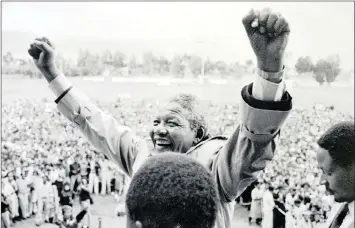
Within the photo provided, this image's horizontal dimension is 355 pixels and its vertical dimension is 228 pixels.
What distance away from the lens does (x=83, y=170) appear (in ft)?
15.7

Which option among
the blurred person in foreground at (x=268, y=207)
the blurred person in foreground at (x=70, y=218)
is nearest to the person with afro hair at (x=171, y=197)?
the blurred person in foreground at (x=268, y=207)

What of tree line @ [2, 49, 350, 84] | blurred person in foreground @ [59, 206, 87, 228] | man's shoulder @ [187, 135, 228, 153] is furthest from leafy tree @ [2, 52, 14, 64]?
man's shoulder @ [187, 135, 228, 153]

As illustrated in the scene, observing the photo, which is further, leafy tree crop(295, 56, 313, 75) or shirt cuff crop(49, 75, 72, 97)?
leafy tree crop(295, 56, 313, 75)

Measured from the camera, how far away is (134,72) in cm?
384

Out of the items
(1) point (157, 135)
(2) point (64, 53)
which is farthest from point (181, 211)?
(2) point (64, 53)

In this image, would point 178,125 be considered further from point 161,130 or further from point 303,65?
point 303,65

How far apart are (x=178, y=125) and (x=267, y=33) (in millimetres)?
572

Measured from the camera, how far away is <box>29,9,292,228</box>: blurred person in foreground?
1062 mm


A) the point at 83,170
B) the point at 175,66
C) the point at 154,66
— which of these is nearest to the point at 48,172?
the point at 83,170

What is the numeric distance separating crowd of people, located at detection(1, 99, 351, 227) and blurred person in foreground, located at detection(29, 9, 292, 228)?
6.53 ft

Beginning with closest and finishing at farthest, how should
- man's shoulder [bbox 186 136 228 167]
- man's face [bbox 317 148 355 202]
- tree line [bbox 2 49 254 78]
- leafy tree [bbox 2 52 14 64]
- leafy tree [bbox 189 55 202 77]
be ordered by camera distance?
man's face [bbox 317 148 355 202], man's shoulder [bbox 186 136 228 167], leafy tree [bbox 189 55 202 77], tree line [bbox 2 49 254 78], leafy tree [bbox 2 52 14 64]

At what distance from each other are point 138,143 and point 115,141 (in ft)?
0.22

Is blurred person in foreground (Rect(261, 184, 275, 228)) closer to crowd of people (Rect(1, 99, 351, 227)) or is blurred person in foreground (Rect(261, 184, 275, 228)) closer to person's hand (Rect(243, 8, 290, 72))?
crowd of people (Rect(1, 99, 351, 227))

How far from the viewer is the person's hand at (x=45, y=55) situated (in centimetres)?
164
